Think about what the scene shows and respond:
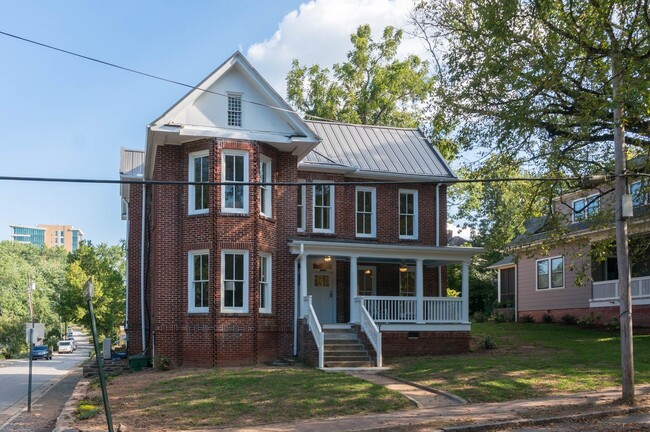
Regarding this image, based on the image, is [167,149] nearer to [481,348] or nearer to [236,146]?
[236,146]

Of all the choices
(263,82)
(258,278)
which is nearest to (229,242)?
(258,278)

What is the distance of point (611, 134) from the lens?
19.1 metres

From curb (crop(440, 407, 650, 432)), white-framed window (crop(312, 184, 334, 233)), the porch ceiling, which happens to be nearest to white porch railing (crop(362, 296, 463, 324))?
the porch ceiling

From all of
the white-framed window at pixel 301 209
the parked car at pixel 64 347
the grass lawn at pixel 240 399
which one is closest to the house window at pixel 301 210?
the white-framed window at pixel 301 209

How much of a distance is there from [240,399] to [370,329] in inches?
294

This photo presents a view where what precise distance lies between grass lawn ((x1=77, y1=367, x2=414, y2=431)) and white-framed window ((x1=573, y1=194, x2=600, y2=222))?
7328 millimetres

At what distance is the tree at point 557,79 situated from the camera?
14.6 m

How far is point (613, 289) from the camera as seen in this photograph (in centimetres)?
3075

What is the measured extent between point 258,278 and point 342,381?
6981 millimetres

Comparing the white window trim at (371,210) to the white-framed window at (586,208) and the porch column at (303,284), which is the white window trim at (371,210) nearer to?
the porch column at (303,284)

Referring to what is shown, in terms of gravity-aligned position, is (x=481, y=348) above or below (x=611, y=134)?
below

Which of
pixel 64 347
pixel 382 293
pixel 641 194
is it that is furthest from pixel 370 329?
pixel 64 347

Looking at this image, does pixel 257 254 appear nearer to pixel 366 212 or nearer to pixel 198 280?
pixel 198 280

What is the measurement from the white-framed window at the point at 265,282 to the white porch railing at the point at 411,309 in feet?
10.3
